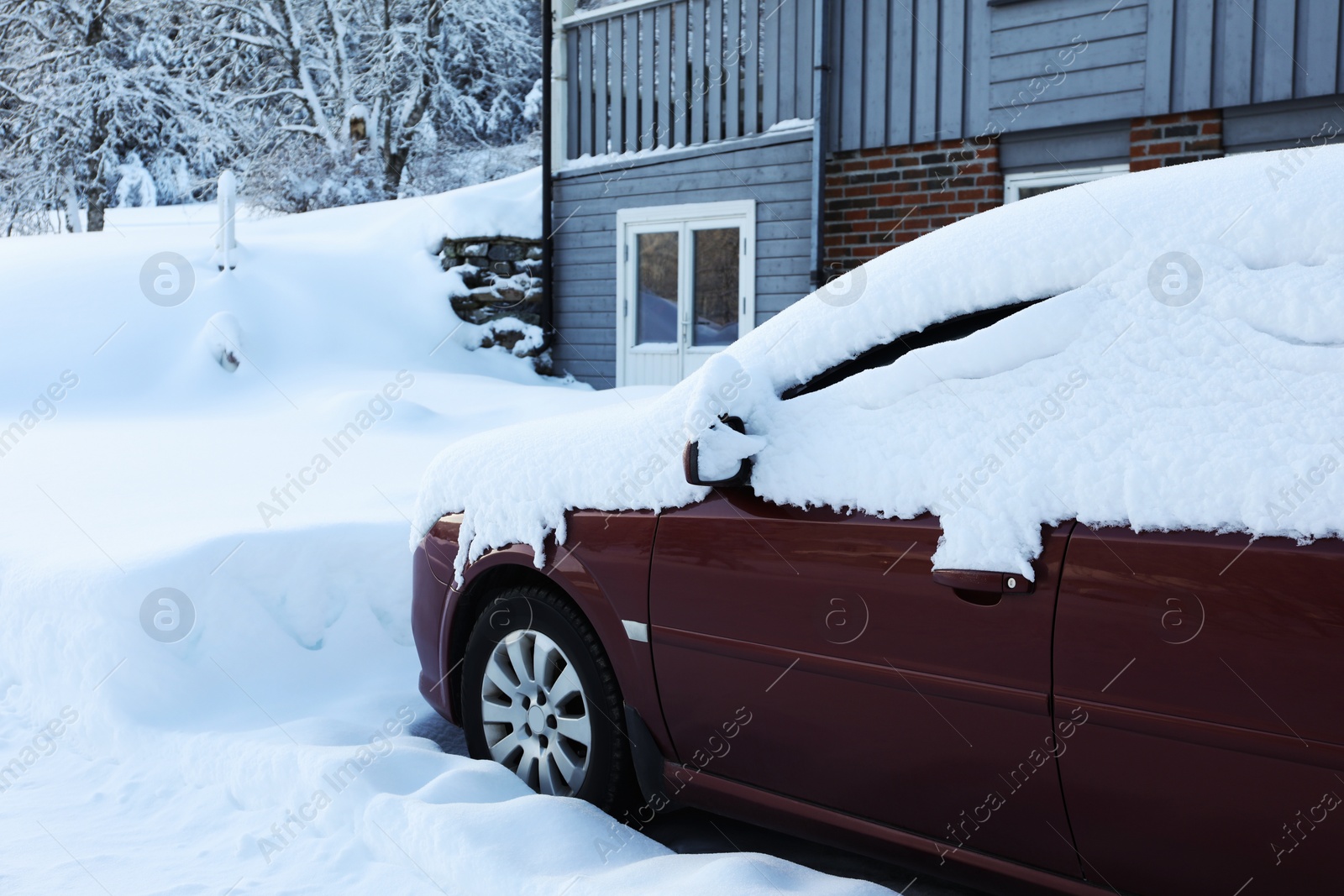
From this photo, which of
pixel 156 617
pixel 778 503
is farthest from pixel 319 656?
pixel 778 503

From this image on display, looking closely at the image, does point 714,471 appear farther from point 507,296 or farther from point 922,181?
point 507,296

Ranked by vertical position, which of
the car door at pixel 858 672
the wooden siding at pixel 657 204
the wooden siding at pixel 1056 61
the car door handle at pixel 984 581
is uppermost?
the wooden siding at pixel 1056 61

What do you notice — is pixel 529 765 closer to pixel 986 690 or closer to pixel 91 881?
pixel 91 881

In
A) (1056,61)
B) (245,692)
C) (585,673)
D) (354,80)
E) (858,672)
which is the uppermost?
(354,80)

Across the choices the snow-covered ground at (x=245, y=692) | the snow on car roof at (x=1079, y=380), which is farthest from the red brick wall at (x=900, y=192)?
the snow on car roof at (x=1079, y=380)

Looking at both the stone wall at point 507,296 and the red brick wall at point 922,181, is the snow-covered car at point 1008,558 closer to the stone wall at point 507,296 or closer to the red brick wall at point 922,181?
the red brick wall at point 922,181

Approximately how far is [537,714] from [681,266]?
800cm

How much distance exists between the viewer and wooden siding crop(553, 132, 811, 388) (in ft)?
31.8

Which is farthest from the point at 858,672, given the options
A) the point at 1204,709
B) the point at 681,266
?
the point at 681,266

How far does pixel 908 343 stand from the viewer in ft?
8.70

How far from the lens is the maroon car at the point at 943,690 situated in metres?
1.92

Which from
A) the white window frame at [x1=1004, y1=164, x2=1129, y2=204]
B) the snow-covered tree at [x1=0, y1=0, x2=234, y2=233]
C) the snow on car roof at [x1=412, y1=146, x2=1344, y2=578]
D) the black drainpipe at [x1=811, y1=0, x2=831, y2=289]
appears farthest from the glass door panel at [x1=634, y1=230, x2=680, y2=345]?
the snow-covered tree at [x1=0, y1=0, x2=234, y2=233]

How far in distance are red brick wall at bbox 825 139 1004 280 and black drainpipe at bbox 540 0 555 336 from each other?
3.82 m

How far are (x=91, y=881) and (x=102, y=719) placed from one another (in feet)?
3.68
